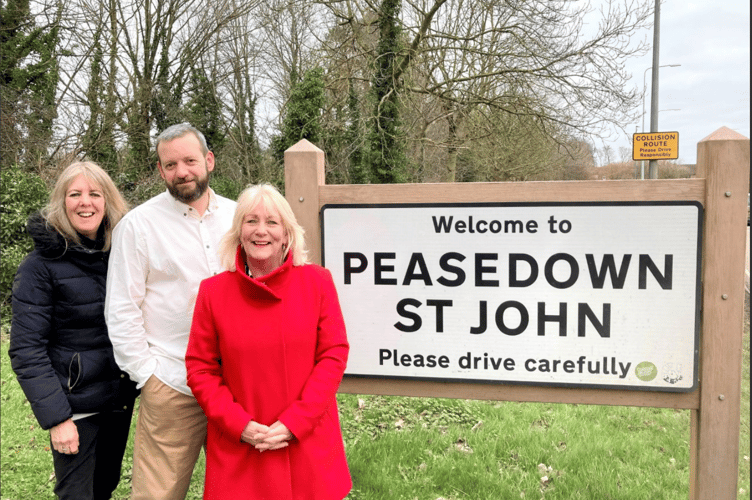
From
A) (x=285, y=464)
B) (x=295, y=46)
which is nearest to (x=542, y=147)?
(x=295, y=46)

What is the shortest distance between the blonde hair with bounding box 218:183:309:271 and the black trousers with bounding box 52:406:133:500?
105 centimetres

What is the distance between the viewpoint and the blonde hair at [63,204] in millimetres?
2375

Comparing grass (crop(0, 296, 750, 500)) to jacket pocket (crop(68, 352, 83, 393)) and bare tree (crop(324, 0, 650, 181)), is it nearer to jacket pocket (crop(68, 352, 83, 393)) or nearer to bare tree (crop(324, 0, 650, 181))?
jacket pocket (crop(68, 352, 83, 393))

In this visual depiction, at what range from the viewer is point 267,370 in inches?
76.9

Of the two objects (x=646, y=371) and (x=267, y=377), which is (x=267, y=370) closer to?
(x=267, y=377)

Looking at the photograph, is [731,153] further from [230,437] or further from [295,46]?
[295,46]

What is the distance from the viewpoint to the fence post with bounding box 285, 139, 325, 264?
2.55 metres

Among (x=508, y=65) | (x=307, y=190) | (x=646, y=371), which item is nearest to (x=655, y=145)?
(x=508, y=65)

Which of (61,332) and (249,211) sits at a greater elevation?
(249,211)

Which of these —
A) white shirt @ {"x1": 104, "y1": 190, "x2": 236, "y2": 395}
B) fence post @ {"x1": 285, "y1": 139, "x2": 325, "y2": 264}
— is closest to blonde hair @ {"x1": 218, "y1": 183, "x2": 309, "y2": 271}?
white shirt @ {"x1": 104, "y1": 190, "x2": 236, "y2": 395}

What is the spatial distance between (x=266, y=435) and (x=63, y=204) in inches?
54.2

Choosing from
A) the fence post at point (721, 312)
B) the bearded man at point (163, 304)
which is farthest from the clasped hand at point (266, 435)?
the fence post at point (721, 312)

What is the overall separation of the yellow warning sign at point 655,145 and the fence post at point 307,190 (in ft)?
51.5

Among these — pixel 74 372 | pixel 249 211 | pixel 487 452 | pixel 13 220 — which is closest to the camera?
pixel 249 211
